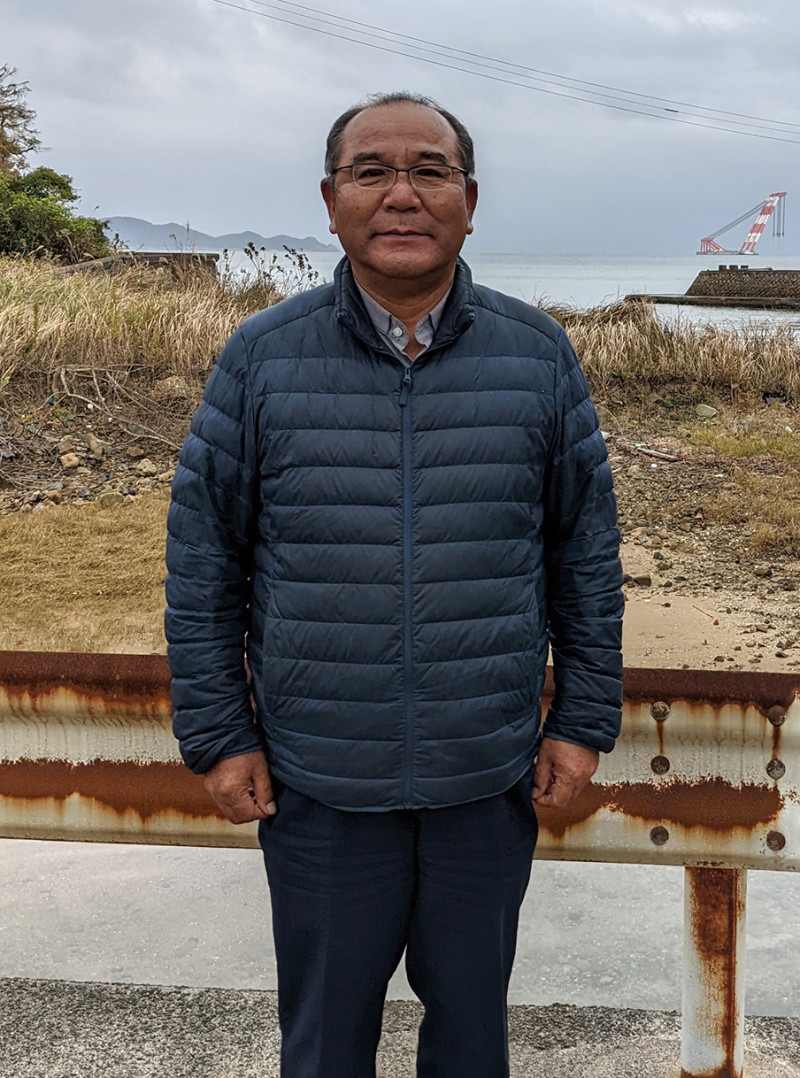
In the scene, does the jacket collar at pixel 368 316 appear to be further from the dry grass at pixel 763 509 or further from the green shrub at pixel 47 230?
the green shrub at pixel 47 230

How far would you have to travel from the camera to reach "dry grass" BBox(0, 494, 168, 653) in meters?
6.39

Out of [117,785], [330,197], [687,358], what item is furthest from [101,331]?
[330,197]

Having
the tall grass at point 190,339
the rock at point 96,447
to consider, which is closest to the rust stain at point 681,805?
the rock at point 96,447

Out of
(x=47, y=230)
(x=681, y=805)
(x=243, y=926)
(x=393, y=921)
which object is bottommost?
(x=243, y=926)

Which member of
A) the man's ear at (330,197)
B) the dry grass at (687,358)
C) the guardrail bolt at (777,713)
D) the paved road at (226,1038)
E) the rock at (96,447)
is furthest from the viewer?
the dry grass at (687,358)

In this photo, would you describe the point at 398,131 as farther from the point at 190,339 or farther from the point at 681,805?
the point at 190,339

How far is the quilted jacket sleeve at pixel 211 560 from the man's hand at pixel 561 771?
545 mm

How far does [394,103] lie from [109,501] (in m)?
7.01

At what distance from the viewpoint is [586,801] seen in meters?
2.22

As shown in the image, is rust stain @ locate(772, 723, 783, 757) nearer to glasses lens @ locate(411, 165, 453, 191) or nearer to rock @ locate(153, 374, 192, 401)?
glasses lens @ locate(411, 165, 453, 191)

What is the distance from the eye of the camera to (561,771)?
2025mm

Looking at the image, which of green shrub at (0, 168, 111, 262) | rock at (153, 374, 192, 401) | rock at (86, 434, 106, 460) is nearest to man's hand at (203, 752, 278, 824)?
rock at (86, 434, 106, 460)

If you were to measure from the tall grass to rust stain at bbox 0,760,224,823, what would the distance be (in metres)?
8.42

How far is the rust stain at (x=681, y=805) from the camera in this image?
2180 millimetres
